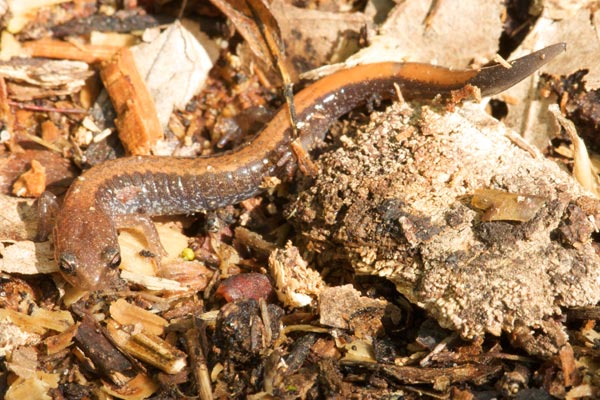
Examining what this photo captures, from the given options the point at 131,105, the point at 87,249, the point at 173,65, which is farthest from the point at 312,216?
the point at 173,65

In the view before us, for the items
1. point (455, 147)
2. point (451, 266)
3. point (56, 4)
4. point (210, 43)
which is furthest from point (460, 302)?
point (56, 4)

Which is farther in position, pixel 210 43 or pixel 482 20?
pixel 210 43

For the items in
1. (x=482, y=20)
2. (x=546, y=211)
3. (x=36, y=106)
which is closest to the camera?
(x=546, y=211)

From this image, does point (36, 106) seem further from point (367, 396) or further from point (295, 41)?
point (367, 396)

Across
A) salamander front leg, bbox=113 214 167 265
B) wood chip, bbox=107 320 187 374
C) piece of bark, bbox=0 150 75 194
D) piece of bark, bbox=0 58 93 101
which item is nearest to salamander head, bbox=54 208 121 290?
salamander front leg, bbox=113 214 167 265

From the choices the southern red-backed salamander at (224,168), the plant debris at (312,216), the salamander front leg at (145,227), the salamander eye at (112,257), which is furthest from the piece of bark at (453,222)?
the salamander eye at (112,257)

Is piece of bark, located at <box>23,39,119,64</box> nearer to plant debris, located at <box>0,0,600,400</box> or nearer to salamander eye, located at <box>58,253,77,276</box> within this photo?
plant debris, located at <box>0,0,600,400</box>
